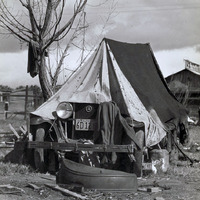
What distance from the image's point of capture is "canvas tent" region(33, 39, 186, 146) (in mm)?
9406

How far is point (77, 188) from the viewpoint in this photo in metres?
6.89

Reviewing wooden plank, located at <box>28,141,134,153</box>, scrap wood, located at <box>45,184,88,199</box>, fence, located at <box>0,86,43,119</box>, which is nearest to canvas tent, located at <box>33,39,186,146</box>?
wooden plank, located at <box>28,141,134,153</box>

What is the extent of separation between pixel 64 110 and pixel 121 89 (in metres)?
1.45

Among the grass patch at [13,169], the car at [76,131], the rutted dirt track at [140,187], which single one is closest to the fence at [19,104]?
the car at [76,131]

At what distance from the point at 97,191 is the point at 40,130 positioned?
106 inches

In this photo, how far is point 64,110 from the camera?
9.12 metres

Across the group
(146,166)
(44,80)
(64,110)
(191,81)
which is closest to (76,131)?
(64,110)

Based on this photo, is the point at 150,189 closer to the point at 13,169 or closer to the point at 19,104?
the point at 13,169

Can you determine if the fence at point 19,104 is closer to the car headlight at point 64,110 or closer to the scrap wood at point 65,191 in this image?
the car headlight at point 64,110

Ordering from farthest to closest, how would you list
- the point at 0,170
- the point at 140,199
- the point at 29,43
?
the point at 29,43 < the point at 0,170 < the point at 140,199

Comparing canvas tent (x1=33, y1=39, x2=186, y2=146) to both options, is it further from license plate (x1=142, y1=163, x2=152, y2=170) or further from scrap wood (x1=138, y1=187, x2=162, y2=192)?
scrap wood (x1=138, y1=187, x2=162, y2=192)

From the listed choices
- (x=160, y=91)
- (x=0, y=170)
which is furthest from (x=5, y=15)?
(x=0, y=170)

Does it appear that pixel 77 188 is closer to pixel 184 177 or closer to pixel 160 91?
pixel 184 177

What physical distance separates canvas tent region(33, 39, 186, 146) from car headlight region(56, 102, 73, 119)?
222mm
